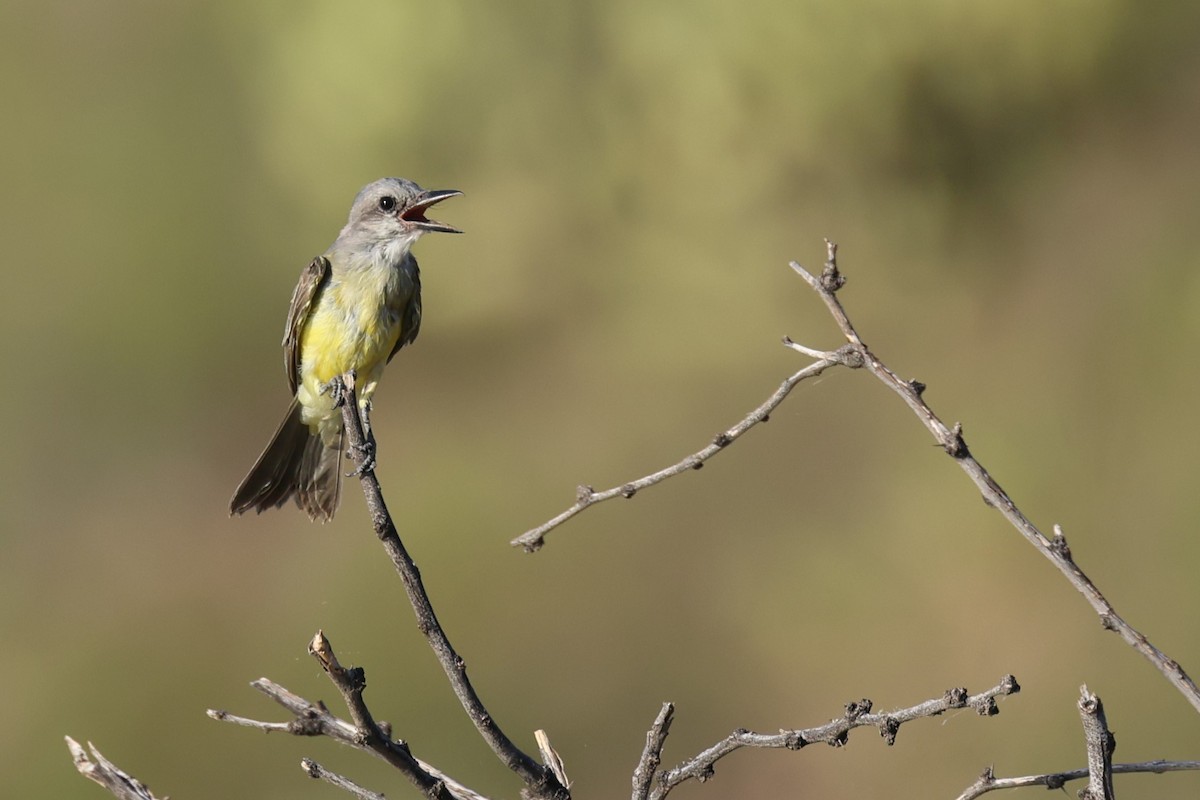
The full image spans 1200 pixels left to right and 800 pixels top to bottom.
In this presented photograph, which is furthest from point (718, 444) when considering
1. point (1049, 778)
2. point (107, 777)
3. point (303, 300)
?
point (303, 300)

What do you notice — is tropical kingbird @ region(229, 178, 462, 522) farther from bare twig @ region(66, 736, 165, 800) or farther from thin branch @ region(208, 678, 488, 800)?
thin branch @ region(208, 678, 488, 800)

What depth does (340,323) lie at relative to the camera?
151 inches

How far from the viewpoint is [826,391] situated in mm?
6574

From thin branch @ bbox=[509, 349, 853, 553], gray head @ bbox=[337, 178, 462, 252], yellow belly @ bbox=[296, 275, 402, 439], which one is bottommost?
thin branch @ bbox=[509, 349, 853, 553]

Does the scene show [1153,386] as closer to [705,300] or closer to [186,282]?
[705,300]

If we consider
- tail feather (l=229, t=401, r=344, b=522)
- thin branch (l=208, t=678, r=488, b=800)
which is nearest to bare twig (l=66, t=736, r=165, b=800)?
thin branch (l=208, t=678, r=488, b=800)

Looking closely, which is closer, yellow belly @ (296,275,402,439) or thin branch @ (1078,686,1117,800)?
thin branch @ (1078,686,1117,800)

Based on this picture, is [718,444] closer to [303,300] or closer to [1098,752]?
[1098,752]

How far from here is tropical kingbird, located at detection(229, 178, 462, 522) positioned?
3840 millimetres

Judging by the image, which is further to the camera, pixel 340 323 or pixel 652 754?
pixel 340 323

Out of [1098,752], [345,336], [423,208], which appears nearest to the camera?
[1098,752]

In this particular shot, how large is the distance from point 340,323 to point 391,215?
0.35 metres

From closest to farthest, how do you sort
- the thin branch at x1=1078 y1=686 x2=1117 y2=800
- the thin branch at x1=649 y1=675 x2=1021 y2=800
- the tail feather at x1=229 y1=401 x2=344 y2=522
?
1. the thin branch at x1=1078 y1=686 x2=1117 y2=800
2. the thin branch at x1=649 y1=675 x2=1021 y2=800
3. the tail feather at x1=229 y1=401 x2=344 y2=522

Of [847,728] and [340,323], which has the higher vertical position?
[340,323]
